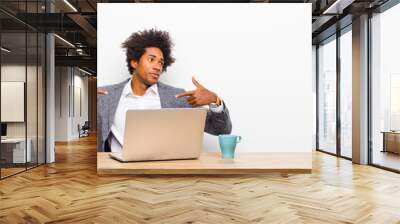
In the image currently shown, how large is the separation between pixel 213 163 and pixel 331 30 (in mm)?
5425

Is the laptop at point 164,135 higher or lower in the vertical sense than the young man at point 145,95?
lower

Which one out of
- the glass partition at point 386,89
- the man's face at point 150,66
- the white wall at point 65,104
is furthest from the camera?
the white wall at point 65,104

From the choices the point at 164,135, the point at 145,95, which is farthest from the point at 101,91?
the point at 164,135

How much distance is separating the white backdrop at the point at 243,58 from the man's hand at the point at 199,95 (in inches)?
2.7

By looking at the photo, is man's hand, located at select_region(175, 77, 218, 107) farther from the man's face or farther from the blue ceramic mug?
the blue ceramic mug

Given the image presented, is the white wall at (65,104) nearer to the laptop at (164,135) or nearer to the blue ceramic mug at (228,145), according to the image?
the laptop at (164,135)

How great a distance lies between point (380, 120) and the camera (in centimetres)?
673

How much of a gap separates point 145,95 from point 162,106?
0.25 meters

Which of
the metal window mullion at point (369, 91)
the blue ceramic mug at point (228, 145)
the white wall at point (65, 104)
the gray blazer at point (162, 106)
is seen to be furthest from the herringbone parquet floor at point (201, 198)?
the white wall at point (65, 104)

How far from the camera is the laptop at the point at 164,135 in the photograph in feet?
13.9

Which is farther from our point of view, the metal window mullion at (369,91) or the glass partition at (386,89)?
the metal window mullion at (369,91)

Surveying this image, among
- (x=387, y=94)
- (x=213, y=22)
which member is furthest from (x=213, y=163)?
(x=387, y=94)

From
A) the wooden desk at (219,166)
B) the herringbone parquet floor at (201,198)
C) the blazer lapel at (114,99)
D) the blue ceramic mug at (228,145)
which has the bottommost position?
the herringbone parquet floor at (201,198)

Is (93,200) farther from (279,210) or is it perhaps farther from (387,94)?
(387,94)
